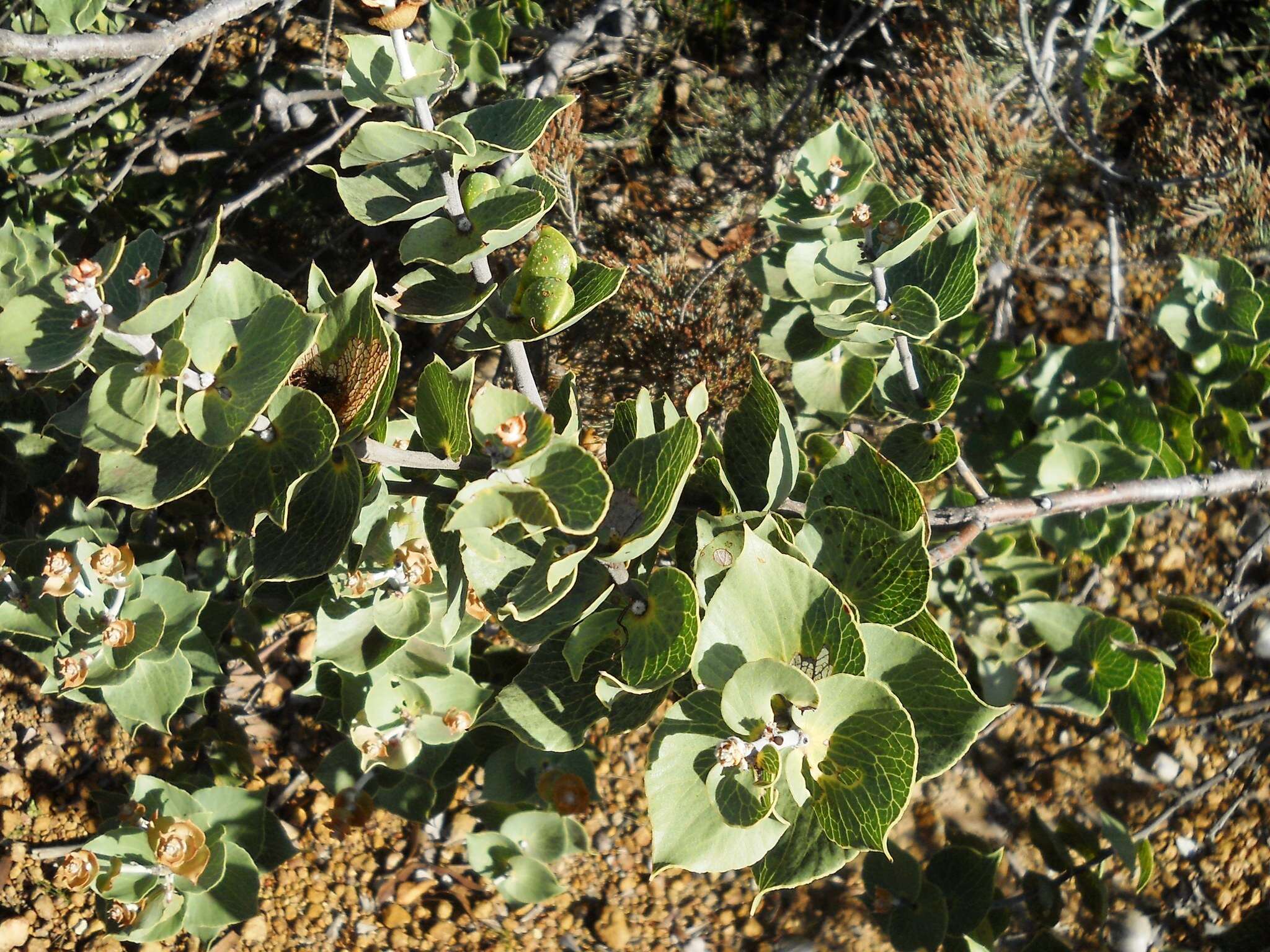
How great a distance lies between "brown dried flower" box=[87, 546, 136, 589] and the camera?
0.90m

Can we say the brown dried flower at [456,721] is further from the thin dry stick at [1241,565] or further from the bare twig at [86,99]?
the thin dry stick at [1241,565]

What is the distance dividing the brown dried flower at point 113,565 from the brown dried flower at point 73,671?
77 millimetres

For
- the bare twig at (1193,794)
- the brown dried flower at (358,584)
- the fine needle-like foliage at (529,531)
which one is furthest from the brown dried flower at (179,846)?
the bare twig at (1193,794)

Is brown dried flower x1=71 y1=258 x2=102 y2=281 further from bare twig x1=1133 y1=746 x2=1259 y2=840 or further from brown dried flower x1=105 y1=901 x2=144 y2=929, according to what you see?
bare twig x1=1133 y1=746 x2=1259 y2=840

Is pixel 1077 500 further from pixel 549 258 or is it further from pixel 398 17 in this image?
pixel 398 17

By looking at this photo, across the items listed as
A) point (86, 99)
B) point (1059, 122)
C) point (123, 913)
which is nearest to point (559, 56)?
point (86, 99)

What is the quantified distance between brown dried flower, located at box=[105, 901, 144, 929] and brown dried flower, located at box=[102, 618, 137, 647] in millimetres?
309

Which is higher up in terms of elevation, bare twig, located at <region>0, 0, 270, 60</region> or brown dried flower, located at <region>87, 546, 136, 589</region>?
bare twig, located at <region>0, 0, 270, 60</region>

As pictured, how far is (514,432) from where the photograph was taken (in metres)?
0.62

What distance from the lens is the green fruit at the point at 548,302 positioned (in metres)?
0.74

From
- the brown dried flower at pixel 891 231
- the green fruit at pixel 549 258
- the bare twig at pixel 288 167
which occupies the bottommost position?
the bare twig at pixel 288 167

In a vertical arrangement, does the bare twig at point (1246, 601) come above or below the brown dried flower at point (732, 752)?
below

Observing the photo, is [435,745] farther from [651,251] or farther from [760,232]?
[760,232]

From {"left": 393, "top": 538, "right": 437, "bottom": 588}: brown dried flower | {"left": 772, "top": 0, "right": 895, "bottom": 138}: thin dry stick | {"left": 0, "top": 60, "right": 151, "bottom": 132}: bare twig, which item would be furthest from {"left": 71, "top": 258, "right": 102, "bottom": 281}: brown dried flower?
{"left": 772, "top": 0, "right": 895, "bottom": 138}: thin dry stick
